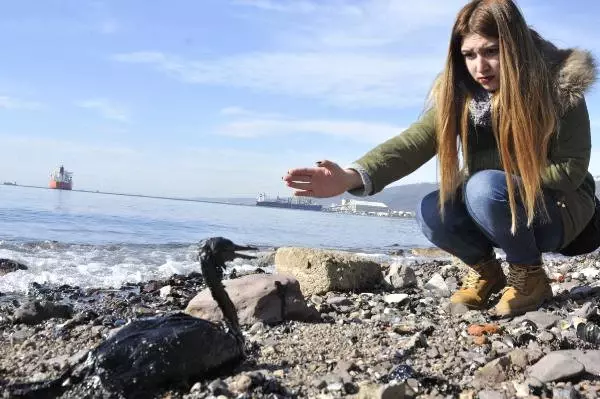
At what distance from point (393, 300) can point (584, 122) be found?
6.75ft

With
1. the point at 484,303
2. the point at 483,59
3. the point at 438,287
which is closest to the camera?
the point at 483,59

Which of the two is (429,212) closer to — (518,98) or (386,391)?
(518,98)

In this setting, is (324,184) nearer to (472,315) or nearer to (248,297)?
(248,297)

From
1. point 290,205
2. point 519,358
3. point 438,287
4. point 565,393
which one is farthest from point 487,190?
point 290,205

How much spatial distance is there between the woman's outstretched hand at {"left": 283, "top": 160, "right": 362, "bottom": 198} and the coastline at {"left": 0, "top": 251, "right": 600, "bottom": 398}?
89 centimetres

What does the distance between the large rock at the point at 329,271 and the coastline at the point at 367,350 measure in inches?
20.7

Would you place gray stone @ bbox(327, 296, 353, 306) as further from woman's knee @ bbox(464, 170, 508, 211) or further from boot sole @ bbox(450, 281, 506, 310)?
woman's knee @ bbox(464, 170, 508, 211)

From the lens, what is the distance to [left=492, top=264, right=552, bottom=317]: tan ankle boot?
12.4 feet

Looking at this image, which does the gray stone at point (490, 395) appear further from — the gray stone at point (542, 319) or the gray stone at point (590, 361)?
the gray stone at point (542, 319)

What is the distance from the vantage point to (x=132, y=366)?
8.11 ft

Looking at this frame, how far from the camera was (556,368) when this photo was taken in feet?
8.27

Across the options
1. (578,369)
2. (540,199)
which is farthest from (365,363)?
(540,199)

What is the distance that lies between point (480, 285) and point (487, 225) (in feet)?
2.08

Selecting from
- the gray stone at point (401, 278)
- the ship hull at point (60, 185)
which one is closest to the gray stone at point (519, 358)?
the gray stone at point (401, 278)
